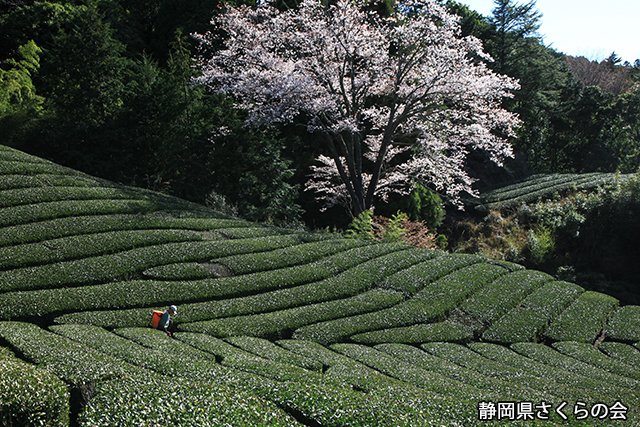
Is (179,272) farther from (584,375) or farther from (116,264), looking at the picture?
(584,375)

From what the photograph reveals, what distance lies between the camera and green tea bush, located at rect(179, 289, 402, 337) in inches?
398

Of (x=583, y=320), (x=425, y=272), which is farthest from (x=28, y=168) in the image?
(x=583, y=320)

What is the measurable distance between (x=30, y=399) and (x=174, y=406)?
1.55 m

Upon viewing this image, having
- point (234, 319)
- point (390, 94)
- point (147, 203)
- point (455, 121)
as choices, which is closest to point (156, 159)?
point (147, 203)

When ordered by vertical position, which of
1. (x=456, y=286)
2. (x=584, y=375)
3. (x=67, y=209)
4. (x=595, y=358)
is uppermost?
(x=67, y=209)

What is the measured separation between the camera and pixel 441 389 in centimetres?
750

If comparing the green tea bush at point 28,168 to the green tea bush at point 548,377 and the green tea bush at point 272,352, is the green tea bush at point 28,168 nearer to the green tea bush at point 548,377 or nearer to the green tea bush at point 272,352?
the green tea bush at point 272,352

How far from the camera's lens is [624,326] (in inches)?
467

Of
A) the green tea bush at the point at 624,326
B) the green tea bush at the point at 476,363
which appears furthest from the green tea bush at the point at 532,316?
the green tea bush at the point at 476,363

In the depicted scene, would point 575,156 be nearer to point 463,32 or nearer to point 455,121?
point 463,32

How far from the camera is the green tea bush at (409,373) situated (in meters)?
7.38

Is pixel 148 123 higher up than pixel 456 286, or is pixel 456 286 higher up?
pixel 148 123

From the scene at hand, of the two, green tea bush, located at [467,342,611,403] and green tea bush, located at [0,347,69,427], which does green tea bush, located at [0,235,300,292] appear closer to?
green tea bush, located at [0,347,69,427]

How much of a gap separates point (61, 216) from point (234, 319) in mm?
7061
